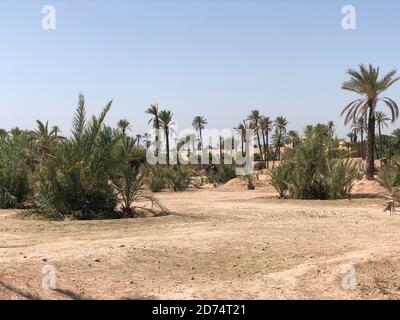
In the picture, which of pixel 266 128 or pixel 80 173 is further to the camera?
pixel 266 128

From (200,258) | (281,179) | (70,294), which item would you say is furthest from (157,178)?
(70,294)

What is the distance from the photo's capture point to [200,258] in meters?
9.69

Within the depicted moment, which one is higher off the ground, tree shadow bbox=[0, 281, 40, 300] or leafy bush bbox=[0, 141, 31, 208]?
leafy bush bbox=[0, 141, 31, 208]

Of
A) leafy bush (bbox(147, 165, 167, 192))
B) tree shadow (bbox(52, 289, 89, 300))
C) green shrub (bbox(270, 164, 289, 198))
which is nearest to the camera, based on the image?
tree shadow (bbox(52, 289, 89, 300))

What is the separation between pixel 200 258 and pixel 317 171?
1689 centimetres

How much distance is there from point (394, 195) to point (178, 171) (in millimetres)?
30204

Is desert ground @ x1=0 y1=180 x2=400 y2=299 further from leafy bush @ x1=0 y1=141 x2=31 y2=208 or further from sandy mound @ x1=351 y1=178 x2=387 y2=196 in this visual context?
sandy mound @ x1=351 y1=178 x2=387 y2=196

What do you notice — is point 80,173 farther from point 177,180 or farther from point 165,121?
point 165,121

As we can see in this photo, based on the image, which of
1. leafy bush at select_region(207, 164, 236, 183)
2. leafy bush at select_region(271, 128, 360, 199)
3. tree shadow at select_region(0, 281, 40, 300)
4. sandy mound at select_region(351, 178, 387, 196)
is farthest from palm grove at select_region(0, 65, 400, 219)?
leafy bush at select_region(207, 164, 236, 183)

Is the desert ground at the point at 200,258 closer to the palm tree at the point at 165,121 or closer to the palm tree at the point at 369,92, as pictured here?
the palm tree at the point at 369,92

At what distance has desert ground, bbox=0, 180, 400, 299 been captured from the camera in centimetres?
743

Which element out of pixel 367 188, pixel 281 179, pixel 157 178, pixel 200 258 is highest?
pixel 281 179

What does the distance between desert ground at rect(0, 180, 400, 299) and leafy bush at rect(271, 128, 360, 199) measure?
9.89 meters

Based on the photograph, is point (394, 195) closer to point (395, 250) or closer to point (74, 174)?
point (395, 250)
